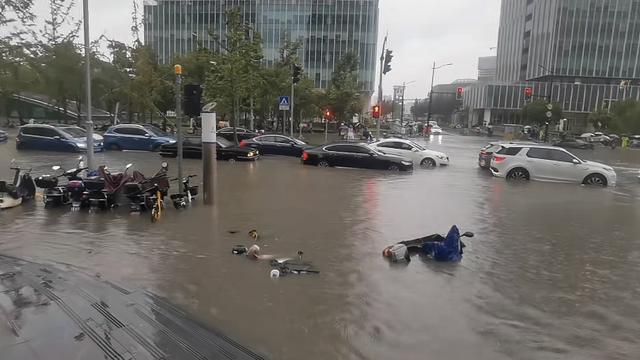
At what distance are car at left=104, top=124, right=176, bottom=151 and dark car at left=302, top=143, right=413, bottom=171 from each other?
9.81 m

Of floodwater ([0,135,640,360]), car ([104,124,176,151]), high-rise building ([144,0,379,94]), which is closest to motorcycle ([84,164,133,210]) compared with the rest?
floodwater ([0,135,640,360])

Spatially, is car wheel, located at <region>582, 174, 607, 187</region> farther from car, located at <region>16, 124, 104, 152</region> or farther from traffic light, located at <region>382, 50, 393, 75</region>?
car, located at <region>16, 124, 104, 152</region>

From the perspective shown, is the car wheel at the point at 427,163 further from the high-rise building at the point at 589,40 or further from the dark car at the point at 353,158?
the high-rise building at the point at 589,40

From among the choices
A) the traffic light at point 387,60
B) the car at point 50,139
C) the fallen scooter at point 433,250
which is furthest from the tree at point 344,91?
the fallen scooter at point 433,250

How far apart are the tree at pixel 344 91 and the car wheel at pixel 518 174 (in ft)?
98.1

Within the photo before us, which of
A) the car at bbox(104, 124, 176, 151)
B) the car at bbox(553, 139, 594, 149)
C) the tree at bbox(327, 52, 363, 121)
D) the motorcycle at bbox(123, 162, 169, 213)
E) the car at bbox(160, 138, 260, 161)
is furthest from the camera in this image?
the car at bbox(553, 139, 594, 149)

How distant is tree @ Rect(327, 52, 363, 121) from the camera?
48688 millimetres

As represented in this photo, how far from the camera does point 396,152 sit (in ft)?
80.8

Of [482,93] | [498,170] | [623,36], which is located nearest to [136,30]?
[498,170]

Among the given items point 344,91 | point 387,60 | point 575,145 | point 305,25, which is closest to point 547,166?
point 387,60

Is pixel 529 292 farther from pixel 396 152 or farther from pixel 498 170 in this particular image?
pixel 396 152

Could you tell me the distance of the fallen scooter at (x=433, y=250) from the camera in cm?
780

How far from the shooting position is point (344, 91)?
48469 millimetres

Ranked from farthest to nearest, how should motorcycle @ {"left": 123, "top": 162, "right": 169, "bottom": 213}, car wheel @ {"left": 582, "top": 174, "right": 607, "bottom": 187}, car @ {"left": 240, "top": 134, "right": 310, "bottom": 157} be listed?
1. car @ {"left": 240, "top": 134, "right": 310, "bottom": 157}
2. car wheel @ {"left": 582, "top": 174, "right": 607, "bottom": 187}
3. motorcycle @ {"left": 123, "top": 162, "right": 169, "bottom": 213}
